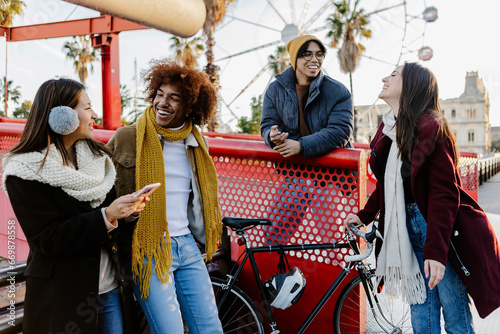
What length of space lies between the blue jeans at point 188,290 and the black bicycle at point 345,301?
1.20 feet

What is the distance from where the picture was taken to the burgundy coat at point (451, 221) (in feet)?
5.65

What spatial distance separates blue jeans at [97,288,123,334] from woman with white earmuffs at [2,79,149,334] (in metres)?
0.07

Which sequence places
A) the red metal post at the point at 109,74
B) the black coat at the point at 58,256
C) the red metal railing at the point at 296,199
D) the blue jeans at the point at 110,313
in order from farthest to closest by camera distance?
the red metal post at the point at 109,74 → the red metal railing at the point at 296,199 → the blue jeans at the point at 110,313 → the black coat at the point at 58,256

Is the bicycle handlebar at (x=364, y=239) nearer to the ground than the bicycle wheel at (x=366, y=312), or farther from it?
farther from it

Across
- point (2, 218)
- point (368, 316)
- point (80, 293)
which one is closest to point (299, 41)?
point (368, 316)

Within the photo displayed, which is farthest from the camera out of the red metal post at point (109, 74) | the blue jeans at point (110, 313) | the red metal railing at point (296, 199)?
the red metal post at point (109, 74)

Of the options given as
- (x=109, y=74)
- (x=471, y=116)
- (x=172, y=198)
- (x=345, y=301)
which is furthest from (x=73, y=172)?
(x=471, y=116)

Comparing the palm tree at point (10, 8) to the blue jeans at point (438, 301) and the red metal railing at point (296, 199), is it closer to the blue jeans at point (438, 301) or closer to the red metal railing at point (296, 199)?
the red metal railing at point (296, 199)

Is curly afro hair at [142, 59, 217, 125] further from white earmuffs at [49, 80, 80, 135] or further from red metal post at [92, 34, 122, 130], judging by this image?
red metal post at [92, 34, 122, 130]

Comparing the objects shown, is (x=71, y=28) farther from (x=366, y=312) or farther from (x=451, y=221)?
(x=451, y=221)

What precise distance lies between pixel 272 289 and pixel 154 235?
81 centimetres

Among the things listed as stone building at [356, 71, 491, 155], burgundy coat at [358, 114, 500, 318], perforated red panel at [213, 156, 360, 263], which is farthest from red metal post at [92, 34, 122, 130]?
stone building at [356, 71, 491, 155]

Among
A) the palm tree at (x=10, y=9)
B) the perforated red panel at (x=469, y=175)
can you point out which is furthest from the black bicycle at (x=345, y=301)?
the palm tree at (x=10, y=9)

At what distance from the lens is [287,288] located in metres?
2.30
